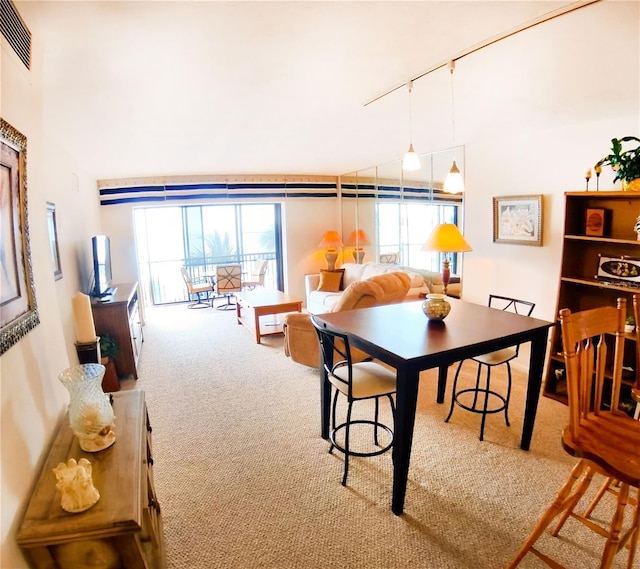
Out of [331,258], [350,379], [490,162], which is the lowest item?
[350,379]

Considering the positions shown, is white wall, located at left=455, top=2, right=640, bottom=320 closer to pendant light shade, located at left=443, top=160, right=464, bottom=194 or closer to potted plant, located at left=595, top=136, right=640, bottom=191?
potted plant, located at left=595, top=136, right=640, bottom=191

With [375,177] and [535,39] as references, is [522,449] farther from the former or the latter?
[375,177]

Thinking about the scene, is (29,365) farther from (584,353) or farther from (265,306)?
(265,306)

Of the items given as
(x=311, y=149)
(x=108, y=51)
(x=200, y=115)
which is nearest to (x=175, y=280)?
(x=311, y=149)

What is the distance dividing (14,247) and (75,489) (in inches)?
33.6

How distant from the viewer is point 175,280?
7.55 m

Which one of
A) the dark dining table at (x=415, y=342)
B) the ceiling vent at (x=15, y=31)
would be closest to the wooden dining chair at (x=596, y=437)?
the dark dining table at (x=415, y=342)

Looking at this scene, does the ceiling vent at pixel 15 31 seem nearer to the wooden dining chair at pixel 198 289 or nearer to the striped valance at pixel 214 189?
the striped valance at pixel 214 189

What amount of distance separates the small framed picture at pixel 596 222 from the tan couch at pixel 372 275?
157cm

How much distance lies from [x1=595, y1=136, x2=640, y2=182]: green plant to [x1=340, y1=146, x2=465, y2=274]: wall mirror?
1556 millimetres

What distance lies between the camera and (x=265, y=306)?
15.3 feet

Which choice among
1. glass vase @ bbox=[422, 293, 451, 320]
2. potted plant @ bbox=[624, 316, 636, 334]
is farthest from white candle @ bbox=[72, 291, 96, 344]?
potted plant @ bbox=[624, 316, 636, 334]

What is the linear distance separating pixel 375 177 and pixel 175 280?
443cm

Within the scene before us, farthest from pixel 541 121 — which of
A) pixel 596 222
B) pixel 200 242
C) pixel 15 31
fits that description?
pixel 200 242
